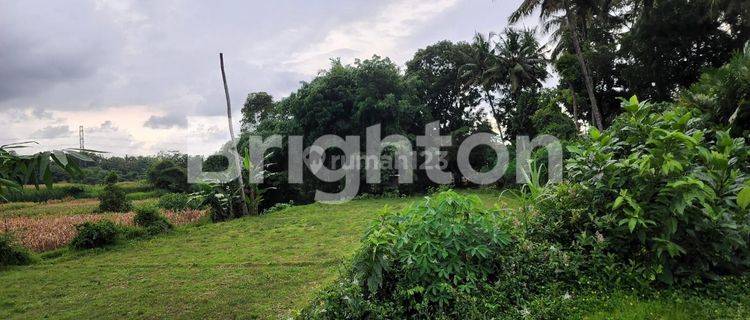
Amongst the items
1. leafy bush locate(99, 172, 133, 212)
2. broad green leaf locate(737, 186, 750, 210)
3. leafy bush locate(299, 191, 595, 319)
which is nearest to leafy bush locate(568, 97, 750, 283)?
broad green leaf locate(737, 186, 750, 210)

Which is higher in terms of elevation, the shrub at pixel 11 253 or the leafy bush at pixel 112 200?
the leafy bush at pixel 112 200

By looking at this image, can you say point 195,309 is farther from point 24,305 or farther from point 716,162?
point 716,162

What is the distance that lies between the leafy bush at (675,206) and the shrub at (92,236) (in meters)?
7.52

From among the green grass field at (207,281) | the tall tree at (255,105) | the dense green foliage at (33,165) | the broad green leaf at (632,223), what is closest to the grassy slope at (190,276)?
the green grass field at (207,281)

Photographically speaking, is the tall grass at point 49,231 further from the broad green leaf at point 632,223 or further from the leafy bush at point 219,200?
the broad green leaf at point 632,223

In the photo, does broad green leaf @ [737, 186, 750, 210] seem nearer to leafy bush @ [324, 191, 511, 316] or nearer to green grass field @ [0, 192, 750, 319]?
green grass field @ [0, 192, 750, 319]

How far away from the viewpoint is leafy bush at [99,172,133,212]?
12484mm

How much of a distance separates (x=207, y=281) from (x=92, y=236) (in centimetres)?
382

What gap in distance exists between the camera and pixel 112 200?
12555 mm

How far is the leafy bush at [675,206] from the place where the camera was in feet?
9.00

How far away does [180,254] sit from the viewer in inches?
253

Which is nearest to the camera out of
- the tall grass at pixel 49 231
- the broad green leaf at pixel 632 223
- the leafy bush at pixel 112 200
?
the broad green leaf at pixel 632 223

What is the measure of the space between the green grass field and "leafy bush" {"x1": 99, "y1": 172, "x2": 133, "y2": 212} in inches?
226

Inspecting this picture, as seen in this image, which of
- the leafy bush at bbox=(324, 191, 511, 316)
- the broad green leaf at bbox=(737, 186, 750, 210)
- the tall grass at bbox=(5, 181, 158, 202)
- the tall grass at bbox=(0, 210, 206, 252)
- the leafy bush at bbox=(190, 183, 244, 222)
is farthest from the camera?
the tall grass at bbox=(5, 181, 158, 202)
